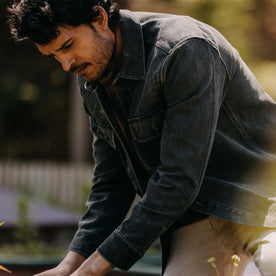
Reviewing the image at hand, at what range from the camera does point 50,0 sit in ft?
6.97

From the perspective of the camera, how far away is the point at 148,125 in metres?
2.26

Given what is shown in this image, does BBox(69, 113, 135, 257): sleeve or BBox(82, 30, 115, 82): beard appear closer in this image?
BBox(82, 30, 115, 82): beard

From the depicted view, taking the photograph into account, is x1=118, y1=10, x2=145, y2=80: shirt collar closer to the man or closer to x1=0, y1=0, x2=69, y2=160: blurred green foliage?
the man

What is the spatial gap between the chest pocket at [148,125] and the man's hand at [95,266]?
16.5 inches

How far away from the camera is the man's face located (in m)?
2.15

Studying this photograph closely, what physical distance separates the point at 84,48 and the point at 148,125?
337 mm

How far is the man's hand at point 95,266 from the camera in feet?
7.12

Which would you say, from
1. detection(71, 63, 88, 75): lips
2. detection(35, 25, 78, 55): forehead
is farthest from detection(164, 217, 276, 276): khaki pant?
detection(35, 25, 78, 55): forehead

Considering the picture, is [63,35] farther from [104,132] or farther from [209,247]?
[209,247]

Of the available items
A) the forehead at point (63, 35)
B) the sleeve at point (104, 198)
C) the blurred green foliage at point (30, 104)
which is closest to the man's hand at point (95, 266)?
the sleeve at point (104, 198)

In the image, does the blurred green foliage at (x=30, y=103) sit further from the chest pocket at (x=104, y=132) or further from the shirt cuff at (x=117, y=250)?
the shirt cuff at (x=117, y=250)

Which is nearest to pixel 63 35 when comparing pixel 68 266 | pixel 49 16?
pixel 49 16

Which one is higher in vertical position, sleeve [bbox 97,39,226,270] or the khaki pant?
sleeve [bbox 97,39,226,270]

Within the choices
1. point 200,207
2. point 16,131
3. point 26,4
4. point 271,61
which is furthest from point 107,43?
point 16,131
